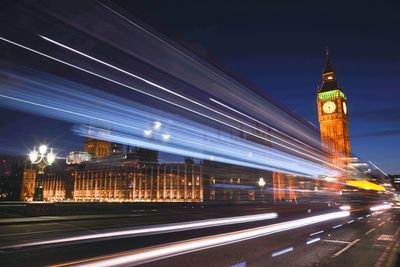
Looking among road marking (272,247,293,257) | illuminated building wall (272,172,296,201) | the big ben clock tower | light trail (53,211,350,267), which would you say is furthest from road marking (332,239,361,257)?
the big ben clock tower

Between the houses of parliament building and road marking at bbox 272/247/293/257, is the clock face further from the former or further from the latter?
road marking at bbox 272/247/293/257

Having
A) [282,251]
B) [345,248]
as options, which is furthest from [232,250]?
[345,248]

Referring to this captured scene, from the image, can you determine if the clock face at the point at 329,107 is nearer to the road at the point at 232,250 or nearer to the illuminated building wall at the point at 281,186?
the illuminated building wall at the point at 281,186

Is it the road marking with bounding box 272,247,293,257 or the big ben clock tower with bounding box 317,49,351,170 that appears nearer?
the road marking with bounding box 272,247,293,257

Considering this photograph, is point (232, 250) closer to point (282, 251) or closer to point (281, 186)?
point (282, 251)

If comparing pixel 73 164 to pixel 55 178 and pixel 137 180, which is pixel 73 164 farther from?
pixel 137 180

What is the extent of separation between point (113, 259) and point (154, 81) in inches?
563

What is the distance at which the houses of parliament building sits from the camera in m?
103

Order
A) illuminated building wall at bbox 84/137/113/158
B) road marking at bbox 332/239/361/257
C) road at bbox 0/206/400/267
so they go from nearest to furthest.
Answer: road at bbox 0/206/400/267, road marking at bbox 332/239/361/257, illuminated building wall at bbox 84/137/113/158

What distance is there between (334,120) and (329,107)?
20.7 ft

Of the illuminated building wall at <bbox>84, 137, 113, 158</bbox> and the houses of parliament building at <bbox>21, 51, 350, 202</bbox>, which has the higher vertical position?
the illuminated building wall at <bbox>84, 137, 113, 158</bbox>

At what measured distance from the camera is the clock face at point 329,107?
400 ft

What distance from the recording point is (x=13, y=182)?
111m

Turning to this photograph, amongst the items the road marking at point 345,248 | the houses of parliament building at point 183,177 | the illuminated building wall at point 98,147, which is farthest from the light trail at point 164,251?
the illuminated building wall at point 98,147
